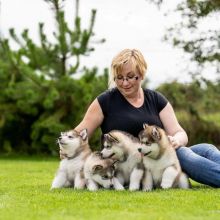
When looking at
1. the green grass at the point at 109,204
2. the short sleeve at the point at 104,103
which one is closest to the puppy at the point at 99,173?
the green grass at the point at 109,204

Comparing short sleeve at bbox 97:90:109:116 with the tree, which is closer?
short sleeve at bbox 97:90:109:116

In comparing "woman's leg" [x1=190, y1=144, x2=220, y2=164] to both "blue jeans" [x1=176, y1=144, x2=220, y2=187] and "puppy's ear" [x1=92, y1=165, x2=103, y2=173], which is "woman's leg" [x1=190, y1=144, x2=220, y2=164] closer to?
"blue jeans" [x1=176, y1=144, x2=220, y2=187]

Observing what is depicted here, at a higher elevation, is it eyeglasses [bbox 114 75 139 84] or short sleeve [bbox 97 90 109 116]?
eyeglasses [bbox 114 75 139 84]

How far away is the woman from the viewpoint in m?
7.65

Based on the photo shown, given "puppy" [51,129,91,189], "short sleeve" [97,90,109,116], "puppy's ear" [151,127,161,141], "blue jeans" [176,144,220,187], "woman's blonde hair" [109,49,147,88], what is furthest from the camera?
"short sleeve" [97,90,109,116]

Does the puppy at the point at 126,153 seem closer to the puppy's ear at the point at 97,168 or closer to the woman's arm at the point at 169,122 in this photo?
the puppy's ear at the point at 97,168

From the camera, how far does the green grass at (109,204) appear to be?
18.2ft

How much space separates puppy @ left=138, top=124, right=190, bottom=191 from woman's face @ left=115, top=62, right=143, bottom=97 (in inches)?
21.8

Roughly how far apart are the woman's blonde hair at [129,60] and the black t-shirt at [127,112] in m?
0.32

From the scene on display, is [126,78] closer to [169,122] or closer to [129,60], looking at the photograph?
[129,60]

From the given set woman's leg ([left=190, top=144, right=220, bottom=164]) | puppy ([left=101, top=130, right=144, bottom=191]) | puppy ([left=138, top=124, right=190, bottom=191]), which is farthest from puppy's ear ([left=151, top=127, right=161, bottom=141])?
woman's leg ([left=190, top=144, right=220, bottom=164])

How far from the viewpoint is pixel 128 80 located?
25.1 ft

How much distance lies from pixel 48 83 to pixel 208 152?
11554mm

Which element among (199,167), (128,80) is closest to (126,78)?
(128,80)
